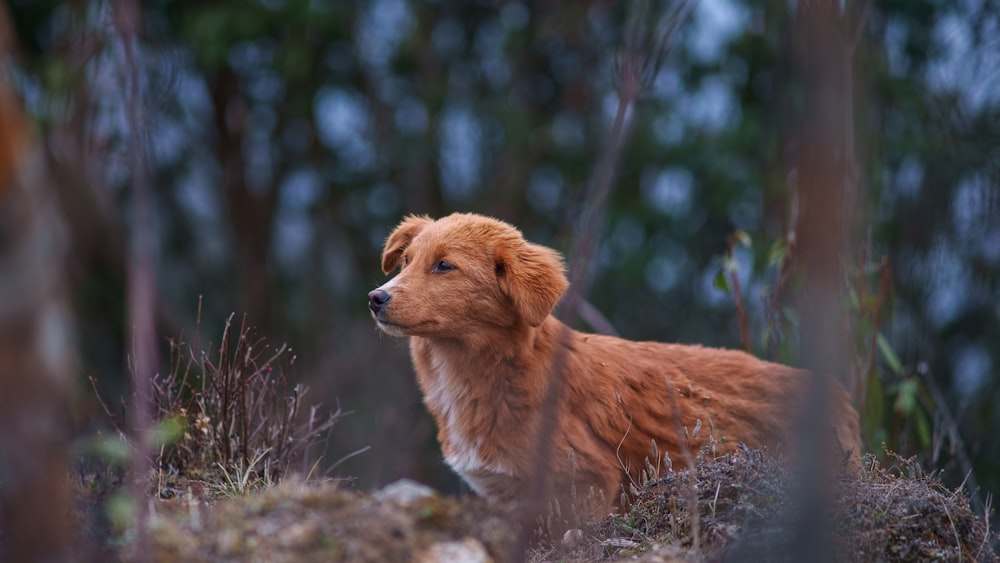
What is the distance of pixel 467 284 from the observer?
566 centimetres

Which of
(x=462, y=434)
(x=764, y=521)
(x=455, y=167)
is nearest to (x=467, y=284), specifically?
(x=462, y=434)

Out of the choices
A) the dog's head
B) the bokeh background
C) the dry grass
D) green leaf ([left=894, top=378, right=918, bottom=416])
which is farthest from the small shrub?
the bokeh background

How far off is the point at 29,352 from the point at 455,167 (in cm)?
1498

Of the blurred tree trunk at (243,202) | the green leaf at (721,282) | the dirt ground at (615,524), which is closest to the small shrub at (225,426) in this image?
the dirt ground at (615,524)

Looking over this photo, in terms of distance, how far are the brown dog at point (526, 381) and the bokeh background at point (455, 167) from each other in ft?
19.2

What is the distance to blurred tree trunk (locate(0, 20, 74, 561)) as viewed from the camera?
231 centimetres

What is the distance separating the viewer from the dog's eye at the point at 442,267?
569cm

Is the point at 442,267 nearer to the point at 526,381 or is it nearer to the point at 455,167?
the point at 526,381

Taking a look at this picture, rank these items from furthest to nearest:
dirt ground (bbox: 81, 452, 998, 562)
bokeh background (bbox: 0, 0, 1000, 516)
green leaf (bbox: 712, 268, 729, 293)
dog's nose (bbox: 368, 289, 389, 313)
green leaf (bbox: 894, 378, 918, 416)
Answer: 1. bokeh background (bbox: 0, 0, 1000, 516)
2. green leaf (bbox: 894, 378, 918, 416)
3. green leaf (bbox: 712, 268, 729, 293)
4. dog's nose (bbox: 368, 289, 389, 313)
5. dirt ground (bbox: 81, 452, 998, 562)

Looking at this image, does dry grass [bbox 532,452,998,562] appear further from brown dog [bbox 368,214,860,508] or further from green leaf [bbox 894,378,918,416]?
green leaf [bbox 894,378,918,416]

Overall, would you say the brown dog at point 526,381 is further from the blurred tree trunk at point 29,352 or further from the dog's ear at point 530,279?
the blurred tree trunk at point 29,352

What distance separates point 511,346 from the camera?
18.6ft

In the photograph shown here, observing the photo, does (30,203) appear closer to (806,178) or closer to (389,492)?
(389,492)

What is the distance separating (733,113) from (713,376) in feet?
32.9
